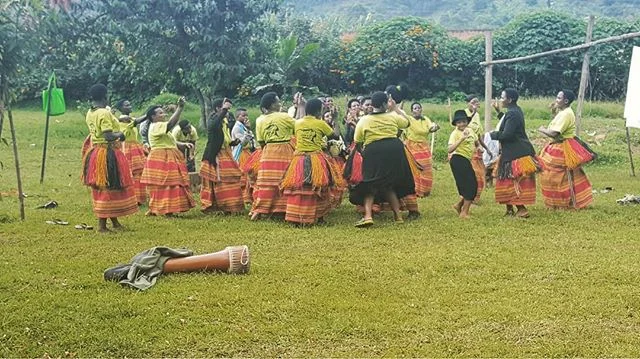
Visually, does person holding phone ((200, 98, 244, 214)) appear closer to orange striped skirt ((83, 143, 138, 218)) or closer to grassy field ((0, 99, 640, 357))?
grassy field ((0, 99, 640, 357))

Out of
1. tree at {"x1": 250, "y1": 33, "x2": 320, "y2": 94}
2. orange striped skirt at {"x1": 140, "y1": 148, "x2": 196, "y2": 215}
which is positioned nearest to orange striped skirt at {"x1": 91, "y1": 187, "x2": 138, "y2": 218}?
orange striped skirt at {"x1": 140, "y1": 148, "x2": 196, "y2": 215}

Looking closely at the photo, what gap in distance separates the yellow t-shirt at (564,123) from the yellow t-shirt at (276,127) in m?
3.60

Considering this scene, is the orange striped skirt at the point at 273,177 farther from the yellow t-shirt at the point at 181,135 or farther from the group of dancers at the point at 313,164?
the yellow t-shirt at the point at 181,135

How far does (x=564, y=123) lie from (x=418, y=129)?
2.51 m

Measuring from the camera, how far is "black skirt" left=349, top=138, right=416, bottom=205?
387 inches

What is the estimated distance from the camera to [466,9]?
51031 mm

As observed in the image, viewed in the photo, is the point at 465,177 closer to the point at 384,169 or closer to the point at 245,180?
the point at 384,169

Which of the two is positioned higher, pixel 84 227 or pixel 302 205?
Result: pixel 302 205

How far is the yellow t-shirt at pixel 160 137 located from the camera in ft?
34.2

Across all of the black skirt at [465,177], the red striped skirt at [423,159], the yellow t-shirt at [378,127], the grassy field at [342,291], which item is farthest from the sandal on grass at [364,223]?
the red striped skirt at [423,159]

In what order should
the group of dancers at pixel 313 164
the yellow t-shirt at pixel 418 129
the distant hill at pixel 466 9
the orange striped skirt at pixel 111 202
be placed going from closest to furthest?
the orange striped skirt at pixel 111 202 → the group of dancers at pixel 313 164 → the yellow t-shirt at pixel 418 129 → the distant hill at pixel 466 9

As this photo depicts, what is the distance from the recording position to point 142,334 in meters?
5.64

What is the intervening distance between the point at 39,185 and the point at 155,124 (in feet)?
14.9

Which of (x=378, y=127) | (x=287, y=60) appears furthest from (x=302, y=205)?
(x=287, y=60)
